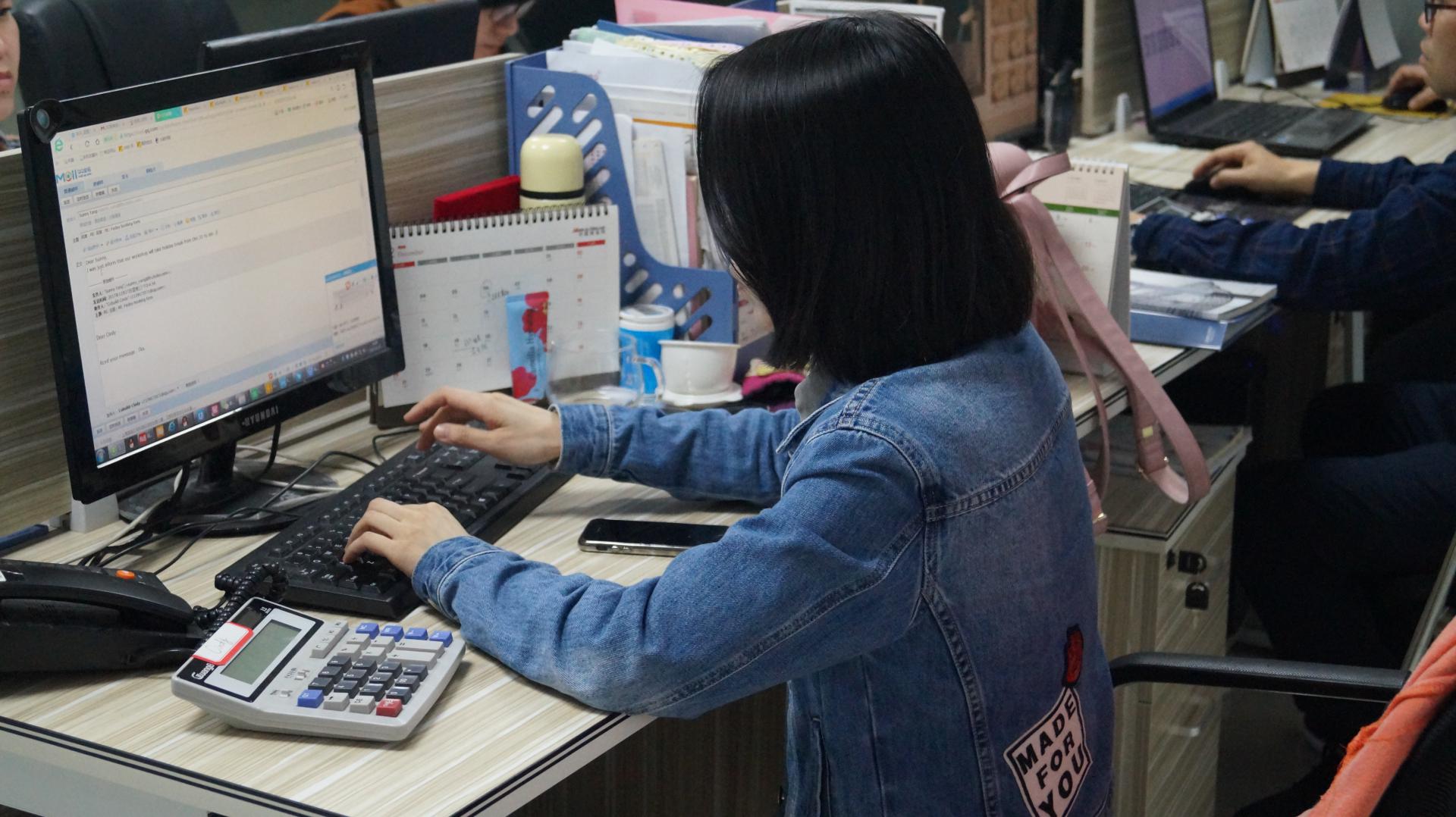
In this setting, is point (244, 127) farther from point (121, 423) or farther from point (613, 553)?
point (613, 553)

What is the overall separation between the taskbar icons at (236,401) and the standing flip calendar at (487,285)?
7 centimetres

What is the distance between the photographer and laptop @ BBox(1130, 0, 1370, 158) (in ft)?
9.54

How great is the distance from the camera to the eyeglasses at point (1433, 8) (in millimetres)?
2547

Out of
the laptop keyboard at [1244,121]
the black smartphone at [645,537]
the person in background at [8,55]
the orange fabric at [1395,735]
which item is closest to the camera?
the orange fabric at [1395,735]

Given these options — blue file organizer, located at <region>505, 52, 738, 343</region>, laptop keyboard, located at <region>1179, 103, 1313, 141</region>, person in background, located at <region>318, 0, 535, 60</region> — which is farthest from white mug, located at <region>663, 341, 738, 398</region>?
person in background, located at <region>318, 0, 535, 60</region>

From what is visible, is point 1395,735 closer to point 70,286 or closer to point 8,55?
point 70,286

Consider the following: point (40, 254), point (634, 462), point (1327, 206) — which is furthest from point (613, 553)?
point (1327, 206)

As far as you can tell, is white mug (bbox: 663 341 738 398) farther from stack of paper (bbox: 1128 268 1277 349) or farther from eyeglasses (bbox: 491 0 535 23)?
eyeglasses (bbox: 491 0 535 23)

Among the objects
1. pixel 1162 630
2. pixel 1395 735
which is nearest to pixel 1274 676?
pixel 1395 735

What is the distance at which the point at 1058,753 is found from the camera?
1144mm

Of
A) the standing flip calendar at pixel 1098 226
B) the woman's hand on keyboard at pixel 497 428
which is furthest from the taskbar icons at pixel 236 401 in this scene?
the standing flip calendar at pixel 1098 226

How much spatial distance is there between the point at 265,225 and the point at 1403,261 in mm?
1579

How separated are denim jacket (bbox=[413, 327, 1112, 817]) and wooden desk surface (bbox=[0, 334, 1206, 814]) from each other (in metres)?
0.03

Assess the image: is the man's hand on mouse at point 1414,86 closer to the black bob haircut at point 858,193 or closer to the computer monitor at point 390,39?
the computer monitor at point 390,39
